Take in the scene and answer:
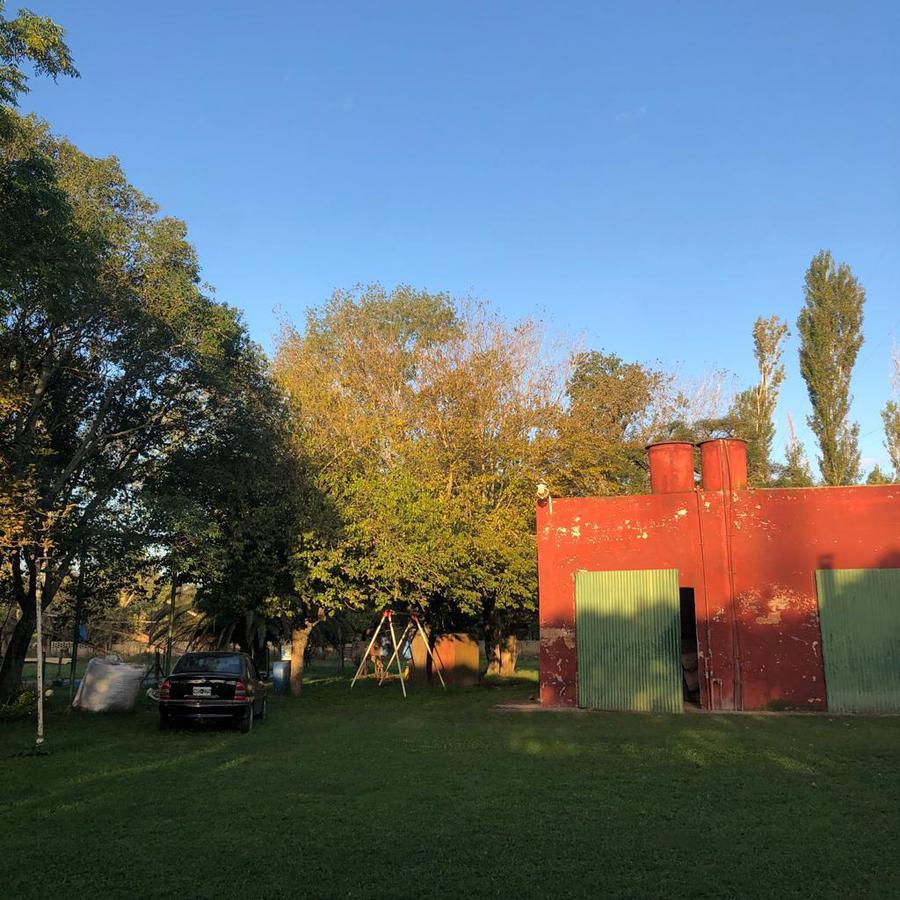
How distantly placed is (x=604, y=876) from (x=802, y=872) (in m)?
1.48

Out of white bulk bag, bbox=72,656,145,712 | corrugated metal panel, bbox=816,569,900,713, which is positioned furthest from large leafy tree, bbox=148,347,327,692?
corrugated metal panel, bbox=816,569,900,713

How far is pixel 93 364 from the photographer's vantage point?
17.8 meters

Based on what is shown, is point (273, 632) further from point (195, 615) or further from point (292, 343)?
point (292, 343)

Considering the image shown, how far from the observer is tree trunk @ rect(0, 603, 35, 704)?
60.6 feet

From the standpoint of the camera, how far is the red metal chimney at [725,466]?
1756 centimetres

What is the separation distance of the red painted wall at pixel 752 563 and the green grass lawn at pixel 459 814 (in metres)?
2.77

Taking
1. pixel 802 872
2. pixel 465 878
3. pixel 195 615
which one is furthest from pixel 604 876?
pixel 195 615

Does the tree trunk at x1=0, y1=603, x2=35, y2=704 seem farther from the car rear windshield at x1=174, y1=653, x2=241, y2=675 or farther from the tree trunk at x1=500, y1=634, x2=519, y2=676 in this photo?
the tree trunk at x1=500, y1=634, x2=519, y2=676

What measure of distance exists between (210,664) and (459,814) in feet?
30.1

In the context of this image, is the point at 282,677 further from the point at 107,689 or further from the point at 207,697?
the point at 207,697

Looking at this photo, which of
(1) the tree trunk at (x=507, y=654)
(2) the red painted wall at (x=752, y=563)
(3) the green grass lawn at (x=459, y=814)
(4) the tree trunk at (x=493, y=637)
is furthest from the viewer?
(1) the tree trunk at (x=507, y=654)

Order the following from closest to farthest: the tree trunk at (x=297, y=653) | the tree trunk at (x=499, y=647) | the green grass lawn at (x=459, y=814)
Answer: the green grass lawn at (x=459, y=814) → the tree trunk at (x=297, y=653) → the tree trunk at (x=499, y=647)

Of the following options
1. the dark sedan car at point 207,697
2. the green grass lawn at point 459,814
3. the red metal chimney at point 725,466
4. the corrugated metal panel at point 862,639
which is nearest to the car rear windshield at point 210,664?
the dark sedan car at point 207,697

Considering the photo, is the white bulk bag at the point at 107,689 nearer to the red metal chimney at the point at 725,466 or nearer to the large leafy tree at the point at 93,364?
the large leafy tree at the point at 93,364
